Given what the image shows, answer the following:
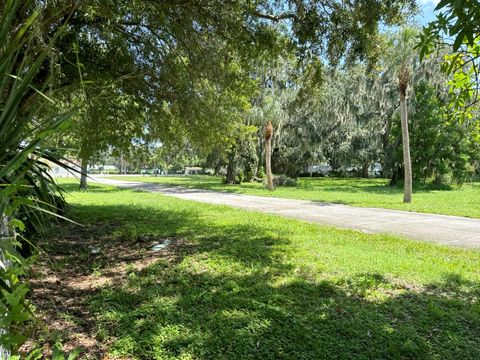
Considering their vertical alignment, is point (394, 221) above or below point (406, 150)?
below

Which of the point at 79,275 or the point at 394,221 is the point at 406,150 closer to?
the point at 394,221

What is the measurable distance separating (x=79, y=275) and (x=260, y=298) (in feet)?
7.74

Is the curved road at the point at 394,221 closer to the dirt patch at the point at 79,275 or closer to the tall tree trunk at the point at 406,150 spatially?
the dirt patch at the point at 79,275

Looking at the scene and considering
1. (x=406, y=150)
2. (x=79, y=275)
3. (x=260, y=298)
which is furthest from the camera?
(x=406, y=150)

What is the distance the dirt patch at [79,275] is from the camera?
9.77ft

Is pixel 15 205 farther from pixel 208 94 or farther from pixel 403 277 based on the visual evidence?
pixel 208 94

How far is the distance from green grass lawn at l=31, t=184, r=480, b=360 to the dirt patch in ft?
0.06

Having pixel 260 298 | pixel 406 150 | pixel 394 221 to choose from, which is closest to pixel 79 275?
pixel 260 298

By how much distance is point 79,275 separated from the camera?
4.72 meters

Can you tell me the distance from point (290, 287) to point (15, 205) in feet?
11.3

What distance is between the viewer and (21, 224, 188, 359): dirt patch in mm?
2977

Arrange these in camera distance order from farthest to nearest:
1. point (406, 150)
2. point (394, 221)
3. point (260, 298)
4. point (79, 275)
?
point (406, 150), point (394, 221), point (79, 275), point (260, 298)

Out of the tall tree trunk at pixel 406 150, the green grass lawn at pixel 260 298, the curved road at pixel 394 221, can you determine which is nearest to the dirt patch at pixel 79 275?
the green grass lawn at pixel 260 298

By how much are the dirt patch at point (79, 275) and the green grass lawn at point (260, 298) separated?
17 millimetres
